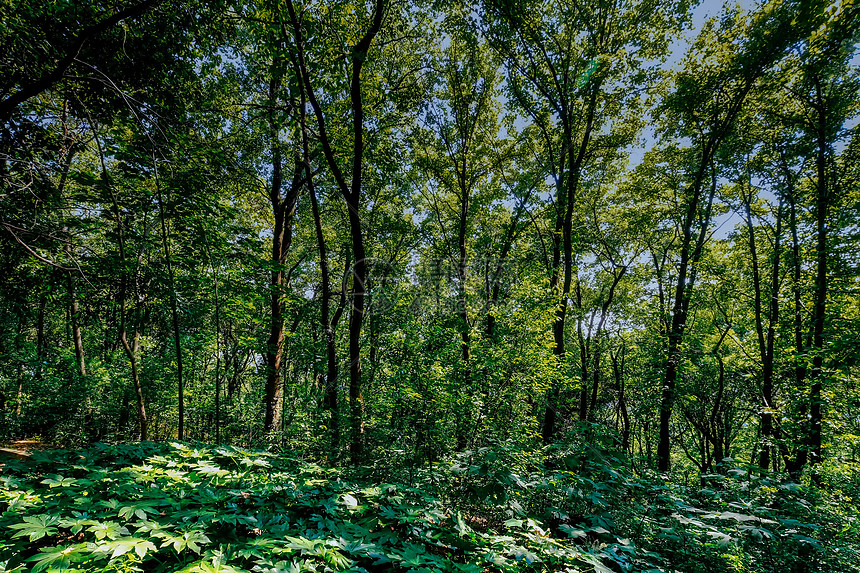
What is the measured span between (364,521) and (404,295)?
30.1ft

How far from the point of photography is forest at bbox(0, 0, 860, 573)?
2.89m

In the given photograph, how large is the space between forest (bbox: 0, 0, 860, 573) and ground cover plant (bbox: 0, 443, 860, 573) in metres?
0.04

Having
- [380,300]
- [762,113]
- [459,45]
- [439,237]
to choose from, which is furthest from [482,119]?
[762,113]

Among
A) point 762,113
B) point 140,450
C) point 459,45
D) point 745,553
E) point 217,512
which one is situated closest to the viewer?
point 217,512

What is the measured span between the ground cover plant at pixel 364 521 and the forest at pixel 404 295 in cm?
4

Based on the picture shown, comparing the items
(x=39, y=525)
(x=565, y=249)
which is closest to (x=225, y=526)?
(x=39, y=525)

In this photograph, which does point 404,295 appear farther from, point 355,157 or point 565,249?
point 355,157

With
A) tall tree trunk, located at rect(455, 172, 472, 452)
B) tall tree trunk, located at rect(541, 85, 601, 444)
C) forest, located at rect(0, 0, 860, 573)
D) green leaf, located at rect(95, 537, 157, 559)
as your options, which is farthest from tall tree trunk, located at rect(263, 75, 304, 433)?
tall tree trunk, located at rect(541, 85, 601, 444)

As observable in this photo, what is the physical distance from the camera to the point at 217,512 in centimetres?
245

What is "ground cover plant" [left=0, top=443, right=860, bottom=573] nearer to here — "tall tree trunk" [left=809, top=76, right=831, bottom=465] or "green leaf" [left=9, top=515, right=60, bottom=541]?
"green leaf" [left=9, top=515, right=60, bottom=541]

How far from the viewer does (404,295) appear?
11734 mm

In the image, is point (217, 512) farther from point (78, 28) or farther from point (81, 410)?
point (81, 410)

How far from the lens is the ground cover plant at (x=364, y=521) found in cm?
204

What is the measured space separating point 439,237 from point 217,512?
44.5 ft
